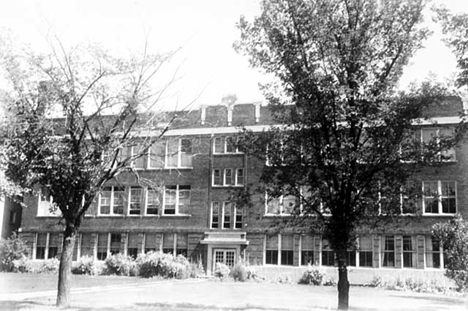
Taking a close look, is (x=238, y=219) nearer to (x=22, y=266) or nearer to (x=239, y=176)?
(x=239, y=176)

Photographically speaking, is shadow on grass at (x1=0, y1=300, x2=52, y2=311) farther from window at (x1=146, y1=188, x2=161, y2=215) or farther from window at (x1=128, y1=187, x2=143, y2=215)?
window at (x1=128, y1=187, x2=143, y2=215)

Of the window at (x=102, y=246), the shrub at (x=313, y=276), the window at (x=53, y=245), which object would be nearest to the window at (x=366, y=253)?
the shrub at (x=313, y=276)

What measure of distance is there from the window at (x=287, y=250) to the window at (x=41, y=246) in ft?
64.1

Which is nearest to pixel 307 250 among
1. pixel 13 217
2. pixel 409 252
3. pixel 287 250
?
pixel 287 250

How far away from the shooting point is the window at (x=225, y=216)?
40000 millimetres

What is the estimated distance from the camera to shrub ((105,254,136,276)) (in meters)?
37.8

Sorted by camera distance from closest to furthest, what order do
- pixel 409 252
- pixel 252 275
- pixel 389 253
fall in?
pixel 409 252 < pixel 252 275 < pixel 389 253

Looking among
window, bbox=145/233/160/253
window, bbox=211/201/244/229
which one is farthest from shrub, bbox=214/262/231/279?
window, bbox=145/233/160/253

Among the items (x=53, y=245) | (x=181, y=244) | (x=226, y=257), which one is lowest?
(x=226, y=257)

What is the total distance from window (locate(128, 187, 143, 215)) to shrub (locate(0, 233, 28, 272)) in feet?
29.1

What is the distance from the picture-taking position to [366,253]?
1446 inches

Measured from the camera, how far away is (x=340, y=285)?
16609 millimetres

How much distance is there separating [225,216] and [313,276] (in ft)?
28.0

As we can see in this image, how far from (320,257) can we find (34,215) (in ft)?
78.5
